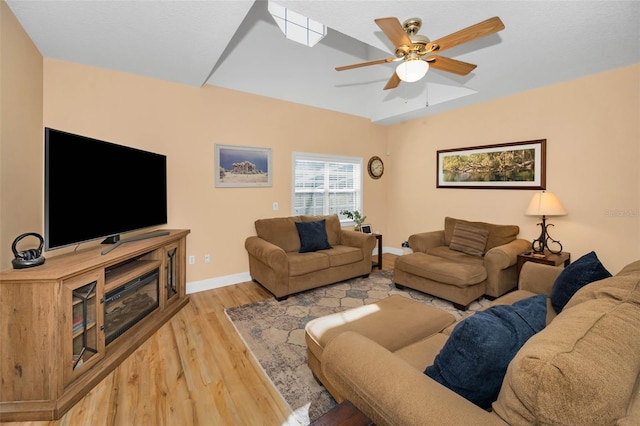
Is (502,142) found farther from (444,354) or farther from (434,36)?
(444,354)

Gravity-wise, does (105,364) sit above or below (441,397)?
below

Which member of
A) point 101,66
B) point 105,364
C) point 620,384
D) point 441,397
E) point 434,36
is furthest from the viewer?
point 101,66

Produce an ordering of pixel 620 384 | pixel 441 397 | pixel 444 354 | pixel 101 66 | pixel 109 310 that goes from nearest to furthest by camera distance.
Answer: pixel 620 384, pixel 441 397, pixel 444 354, pixel 109 310, pixel 101 66

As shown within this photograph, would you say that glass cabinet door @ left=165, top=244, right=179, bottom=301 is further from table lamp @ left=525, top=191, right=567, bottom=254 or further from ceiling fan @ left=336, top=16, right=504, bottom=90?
table lamp @ left=525, top=191, right=567, bottom=254

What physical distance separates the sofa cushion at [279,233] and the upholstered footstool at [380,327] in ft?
6.68

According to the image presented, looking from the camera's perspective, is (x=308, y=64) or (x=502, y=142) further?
(x=308, y=64)

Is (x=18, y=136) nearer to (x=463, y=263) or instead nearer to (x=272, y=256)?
(x=272, y=256)

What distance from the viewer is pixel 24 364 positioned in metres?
1.63

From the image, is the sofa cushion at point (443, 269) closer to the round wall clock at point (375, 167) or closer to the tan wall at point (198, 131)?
the tan wall at point (198, 131)

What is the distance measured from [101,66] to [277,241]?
9.05 feet

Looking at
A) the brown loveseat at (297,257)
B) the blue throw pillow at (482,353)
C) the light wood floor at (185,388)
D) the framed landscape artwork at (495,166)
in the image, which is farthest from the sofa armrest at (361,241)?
the blue throw pillow at (482,353)

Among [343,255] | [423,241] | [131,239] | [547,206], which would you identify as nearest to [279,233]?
[343,255]

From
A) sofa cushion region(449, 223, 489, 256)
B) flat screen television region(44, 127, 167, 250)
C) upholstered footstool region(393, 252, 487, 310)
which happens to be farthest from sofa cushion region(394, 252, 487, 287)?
flat screen television region(44, 127, 167, 250)

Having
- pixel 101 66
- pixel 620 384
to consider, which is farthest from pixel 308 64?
pixel 620 384
